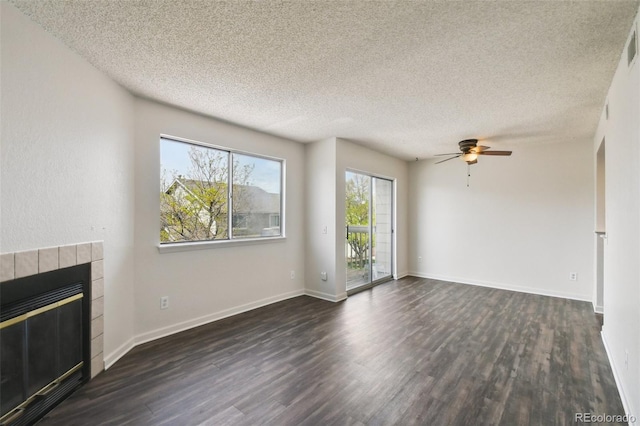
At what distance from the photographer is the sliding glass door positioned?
5.09m

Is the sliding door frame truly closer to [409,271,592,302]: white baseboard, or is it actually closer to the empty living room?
the empty living room

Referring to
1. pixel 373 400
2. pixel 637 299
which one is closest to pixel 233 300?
pixel 373 400

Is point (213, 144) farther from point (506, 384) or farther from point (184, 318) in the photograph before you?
point (506, 384)

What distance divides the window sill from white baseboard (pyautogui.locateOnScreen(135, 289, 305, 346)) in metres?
0.85

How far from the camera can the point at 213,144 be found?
3.62 metres

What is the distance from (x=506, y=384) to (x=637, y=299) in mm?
1101

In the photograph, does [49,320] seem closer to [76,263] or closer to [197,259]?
[76,263]

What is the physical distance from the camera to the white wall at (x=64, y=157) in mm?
1705

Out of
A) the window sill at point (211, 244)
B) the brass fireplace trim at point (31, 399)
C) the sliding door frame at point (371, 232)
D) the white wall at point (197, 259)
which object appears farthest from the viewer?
the sliding door frame at point (371, 232)

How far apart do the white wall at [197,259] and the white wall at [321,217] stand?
23 centimetres

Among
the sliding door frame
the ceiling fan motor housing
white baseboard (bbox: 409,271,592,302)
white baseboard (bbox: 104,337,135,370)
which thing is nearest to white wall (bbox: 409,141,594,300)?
white baseboard (bbox: 409,271,592,302)

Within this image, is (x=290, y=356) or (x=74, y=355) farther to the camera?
(x=290, y=356)

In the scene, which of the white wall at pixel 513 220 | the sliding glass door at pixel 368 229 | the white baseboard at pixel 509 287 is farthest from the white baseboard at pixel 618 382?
the sliding glass door at pixel 368 229

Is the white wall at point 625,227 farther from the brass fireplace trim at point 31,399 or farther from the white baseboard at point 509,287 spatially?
the brass fireplace trim at point 31,399
